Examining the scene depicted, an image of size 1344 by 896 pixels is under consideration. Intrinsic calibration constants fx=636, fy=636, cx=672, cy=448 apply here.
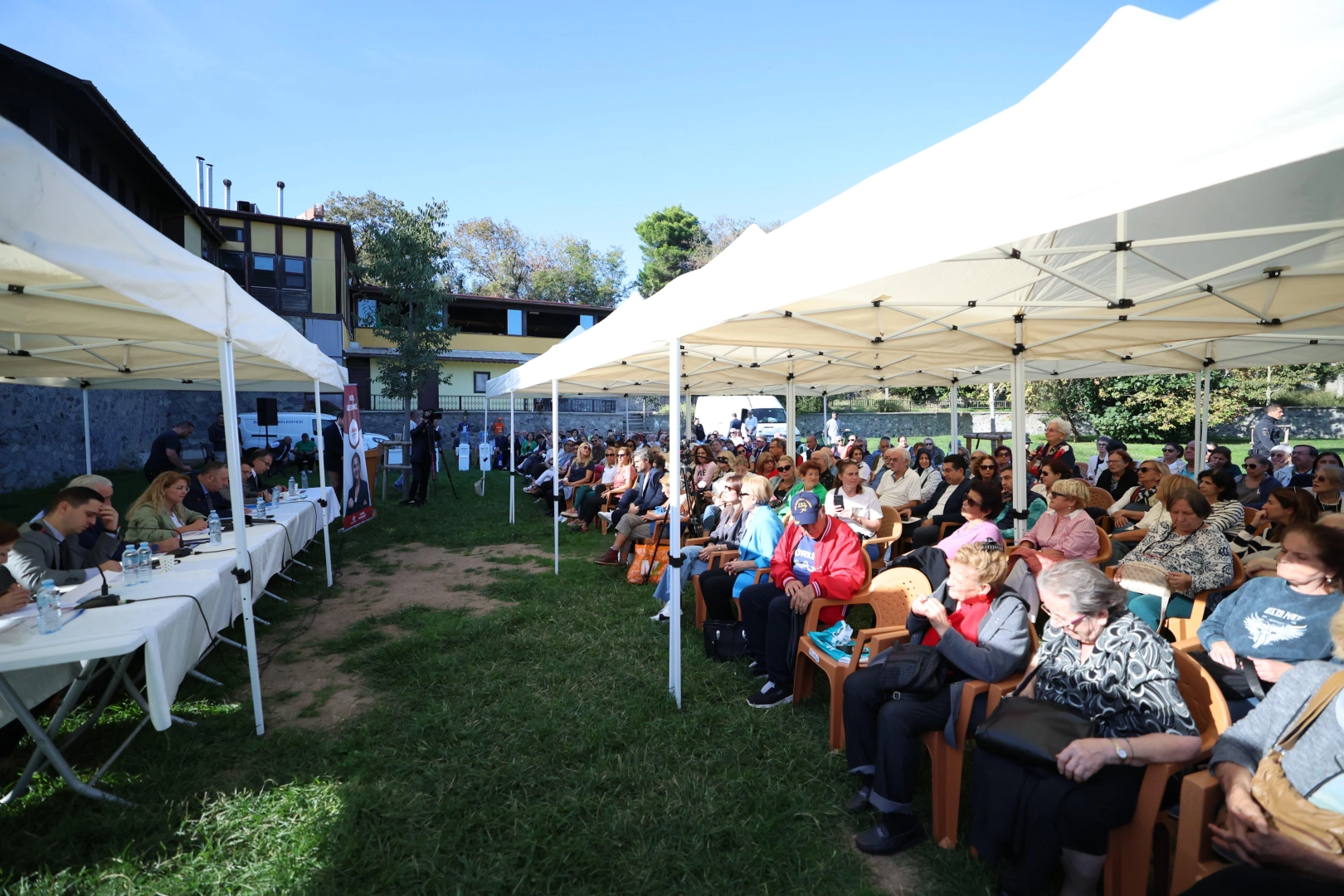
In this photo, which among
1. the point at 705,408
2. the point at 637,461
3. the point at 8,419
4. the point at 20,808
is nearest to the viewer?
the point at 20,808

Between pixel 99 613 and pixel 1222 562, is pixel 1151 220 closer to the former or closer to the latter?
pixel 1222 562

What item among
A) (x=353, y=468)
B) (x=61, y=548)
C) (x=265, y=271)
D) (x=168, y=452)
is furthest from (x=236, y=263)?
(x=61, y=548)

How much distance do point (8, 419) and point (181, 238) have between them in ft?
35.1

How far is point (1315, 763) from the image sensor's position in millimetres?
1793

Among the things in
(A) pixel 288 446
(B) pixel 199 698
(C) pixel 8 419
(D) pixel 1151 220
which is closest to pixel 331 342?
(A) pixel 288 446

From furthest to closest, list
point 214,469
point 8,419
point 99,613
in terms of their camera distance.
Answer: point 8,419 → point 214,469 → point 99,613

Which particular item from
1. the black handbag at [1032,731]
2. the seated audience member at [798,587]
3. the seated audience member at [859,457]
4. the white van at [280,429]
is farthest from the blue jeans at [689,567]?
the white van at [280,429]

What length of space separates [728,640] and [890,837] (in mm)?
1890

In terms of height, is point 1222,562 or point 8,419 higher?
point 8,419

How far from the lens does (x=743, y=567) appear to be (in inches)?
176

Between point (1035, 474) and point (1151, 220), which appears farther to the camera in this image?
point (1035, 474)

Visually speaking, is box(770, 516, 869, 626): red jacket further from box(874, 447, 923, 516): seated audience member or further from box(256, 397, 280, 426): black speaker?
box(256, 397, 280, 426): black speaker

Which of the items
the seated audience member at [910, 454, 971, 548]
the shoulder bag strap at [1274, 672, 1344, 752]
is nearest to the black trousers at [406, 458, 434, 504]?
the seated audience member at [910, 454, 971, 548]

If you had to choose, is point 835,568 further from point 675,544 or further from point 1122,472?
point 1122,472
